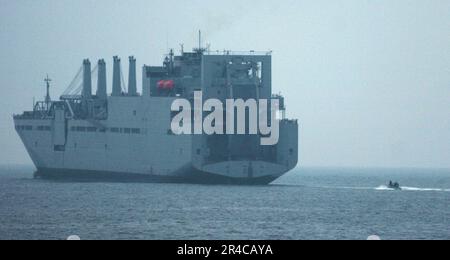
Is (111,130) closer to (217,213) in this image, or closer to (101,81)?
(101,81)

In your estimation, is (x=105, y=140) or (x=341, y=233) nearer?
(x=341, y=233)

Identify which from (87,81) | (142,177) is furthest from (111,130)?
(87,81)

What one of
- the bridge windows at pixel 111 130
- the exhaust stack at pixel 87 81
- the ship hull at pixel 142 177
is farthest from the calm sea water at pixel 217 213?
the exhaust stack at pixel 87 81

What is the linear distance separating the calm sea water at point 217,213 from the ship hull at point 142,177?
3.35 ft

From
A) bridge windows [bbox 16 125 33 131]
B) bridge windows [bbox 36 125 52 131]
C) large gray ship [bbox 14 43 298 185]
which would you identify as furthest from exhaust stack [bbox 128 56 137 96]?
bridge windows [bbox 16 125 33 131]

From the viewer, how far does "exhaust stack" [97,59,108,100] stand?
112625 millimetres

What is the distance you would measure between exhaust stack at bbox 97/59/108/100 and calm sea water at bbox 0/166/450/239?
18133 mm

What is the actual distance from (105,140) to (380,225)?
159 ft

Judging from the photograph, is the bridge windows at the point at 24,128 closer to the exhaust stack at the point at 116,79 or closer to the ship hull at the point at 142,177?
the ship hull at the point at 142,177

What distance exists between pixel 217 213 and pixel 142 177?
116 ft

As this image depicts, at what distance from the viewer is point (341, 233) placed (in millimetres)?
54875
